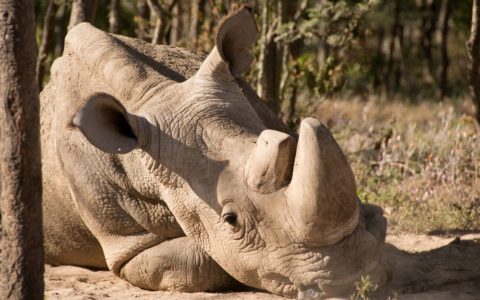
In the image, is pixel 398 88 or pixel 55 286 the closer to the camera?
pixel 55 286

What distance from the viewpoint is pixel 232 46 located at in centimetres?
642

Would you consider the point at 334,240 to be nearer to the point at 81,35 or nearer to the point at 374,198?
the point at 81,35

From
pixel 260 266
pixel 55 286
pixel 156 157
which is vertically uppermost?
pixel 156 157

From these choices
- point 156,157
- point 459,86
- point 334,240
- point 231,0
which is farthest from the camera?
point 459,86

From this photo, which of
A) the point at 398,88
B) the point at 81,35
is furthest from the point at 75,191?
the point at 398,88

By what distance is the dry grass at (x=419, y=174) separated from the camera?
842 centimetres

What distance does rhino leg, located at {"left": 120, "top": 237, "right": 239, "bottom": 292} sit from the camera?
6281 mm

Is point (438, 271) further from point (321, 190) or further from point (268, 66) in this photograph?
point (268, 66)

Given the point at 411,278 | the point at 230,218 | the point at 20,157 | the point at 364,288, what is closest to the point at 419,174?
the point at 411,278

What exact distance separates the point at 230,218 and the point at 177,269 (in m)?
0.85

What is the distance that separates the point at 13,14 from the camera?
4762mm

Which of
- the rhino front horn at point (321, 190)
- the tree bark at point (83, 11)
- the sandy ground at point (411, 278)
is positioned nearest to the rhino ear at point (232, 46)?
the rhino front horn at point (321, 190)

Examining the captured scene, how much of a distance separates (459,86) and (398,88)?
252cm

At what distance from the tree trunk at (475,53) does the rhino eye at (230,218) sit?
199 inches
